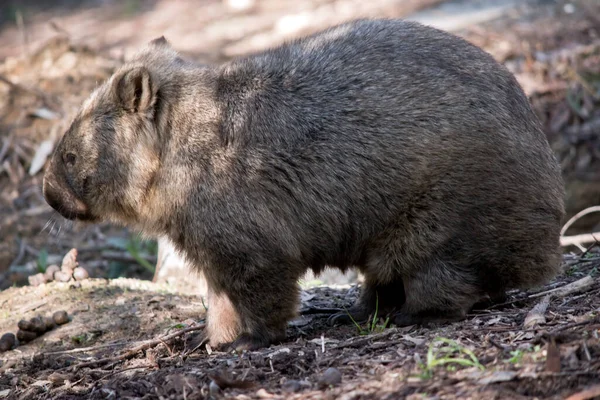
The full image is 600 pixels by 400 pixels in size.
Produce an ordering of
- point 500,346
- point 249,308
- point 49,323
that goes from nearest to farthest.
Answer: point 500,346, point 249,308, point 49,323

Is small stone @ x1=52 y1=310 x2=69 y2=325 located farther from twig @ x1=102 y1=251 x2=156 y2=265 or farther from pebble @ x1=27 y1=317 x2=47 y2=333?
twig @ x1=102 y1=251 x2=156 y2=265

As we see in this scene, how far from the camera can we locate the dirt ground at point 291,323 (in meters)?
3.75

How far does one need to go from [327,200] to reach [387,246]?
467 mm

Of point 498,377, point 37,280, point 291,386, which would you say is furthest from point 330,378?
point 37,280

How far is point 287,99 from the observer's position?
5078mm

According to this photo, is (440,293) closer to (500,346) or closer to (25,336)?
(500,346)

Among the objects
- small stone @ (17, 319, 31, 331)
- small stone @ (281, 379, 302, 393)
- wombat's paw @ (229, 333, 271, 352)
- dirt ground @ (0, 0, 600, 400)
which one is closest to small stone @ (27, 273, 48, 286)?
dirt ground @ (0, 0, 600, 400)

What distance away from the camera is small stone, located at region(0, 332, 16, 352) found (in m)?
5.76

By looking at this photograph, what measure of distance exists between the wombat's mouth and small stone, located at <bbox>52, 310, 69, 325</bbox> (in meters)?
0.87

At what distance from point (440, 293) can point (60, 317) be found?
2.76 m

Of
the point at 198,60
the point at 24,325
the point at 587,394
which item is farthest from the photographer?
the point at 198,60

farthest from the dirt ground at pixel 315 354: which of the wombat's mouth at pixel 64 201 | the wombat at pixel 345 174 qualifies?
the wombat's mouth at pixel 64 201

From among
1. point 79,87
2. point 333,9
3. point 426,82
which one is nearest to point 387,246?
point 426,82

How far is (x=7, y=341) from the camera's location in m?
5.78
